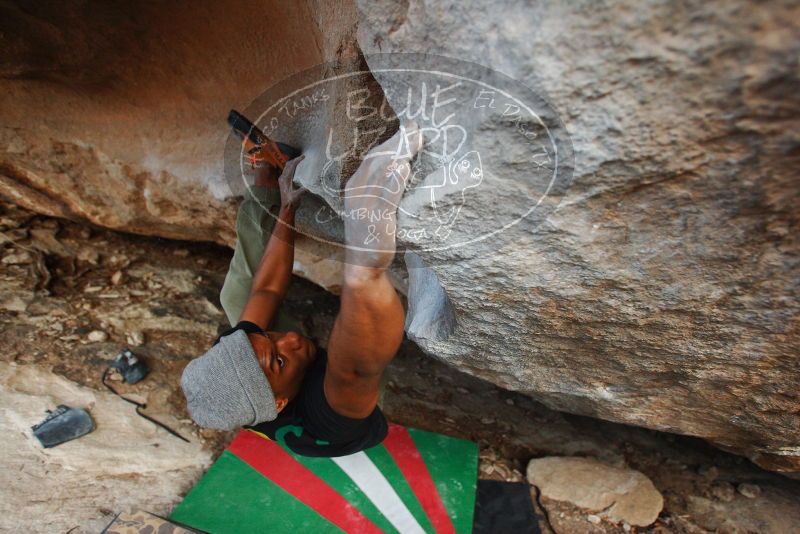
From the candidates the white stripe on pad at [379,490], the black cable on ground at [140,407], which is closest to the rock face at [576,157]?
the white stripe on pad at [379,490]

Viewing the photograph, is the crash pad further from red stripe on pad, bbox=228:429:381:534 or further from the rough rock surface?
the rough rock surface

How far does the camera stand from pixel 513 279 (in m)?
0.89

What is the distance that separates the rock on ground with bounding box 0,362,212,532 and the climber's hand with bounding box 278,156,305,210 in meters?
0.88

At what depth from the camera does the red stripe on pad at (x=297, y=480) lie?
1396 millimetres

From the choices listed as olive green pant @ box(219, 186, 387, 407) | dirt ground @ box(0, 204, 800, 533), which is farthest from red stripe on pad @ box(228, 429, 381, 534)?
olive green pant @ box(219, 186, 387, 407)

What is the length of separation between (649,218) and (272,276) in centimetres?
111

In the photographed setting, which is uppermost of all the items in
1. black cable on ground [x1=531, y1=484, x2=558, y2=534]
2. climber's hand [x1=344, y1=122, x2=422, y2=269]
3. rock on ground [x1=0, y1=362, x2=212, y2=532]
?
climber's hand [x1=344, y1=122, x2=422, y2=269]

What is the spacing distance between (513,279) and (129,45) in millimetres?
1306

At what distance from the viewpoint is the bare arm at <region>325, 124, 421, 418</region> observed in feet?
2.62

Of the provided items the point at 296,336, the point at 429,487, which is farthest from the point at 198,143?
the point at 429,487

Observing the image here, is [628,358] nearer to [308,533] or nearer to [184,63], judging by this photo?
[308,533]

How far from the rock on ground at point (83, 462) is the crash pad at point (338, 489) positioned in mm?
116

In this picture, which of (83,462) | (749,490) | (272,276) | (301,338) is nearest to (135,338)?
(83,462)

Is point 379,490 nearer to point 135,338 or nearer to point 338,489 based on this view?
point 338,489
